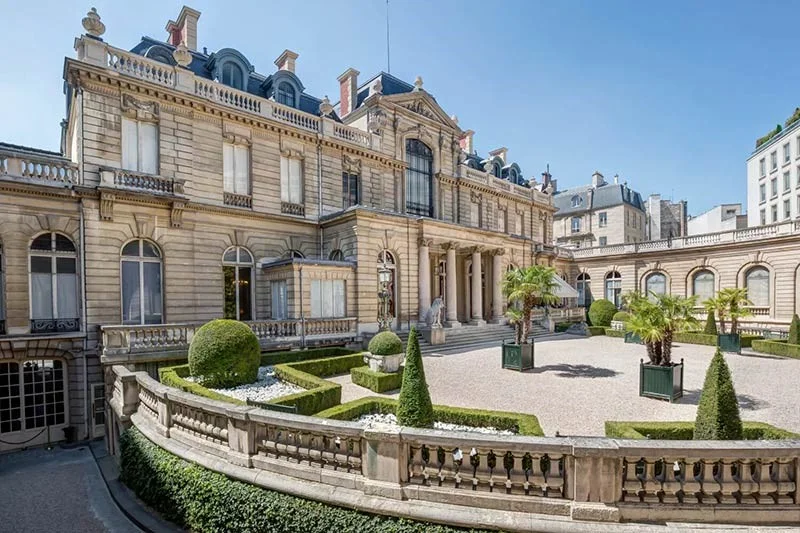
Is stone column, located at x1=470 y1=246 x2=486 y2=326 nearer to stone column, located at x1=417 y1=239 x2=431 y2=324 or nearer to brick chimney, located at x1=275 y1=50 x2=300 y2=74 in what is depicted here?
stone column, located at x1=417 y1=239 x2=431 y2=324

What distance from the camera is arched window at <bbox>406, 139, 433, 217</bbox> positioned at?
86.3 ft

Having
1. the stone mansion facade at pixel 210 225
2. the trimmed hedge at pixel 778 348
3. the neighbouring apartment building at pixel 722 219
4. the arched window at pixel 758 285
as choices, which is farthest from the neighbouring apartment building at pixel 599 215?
the trimmed hedge at pixel 778 348

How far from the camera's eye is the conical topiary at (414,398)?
713 cm

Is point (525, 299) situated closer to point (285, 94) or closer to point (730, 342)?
point (730, 342)

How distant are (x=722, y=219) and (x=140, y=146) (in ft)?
209

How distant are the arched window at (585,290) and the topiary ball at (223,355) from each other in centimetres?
3699

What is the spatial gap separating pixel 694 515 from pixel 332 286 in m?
15.9

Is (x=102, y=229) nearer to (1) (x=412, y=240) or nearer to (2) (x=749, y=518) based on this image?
(1) (x=412, y=240)

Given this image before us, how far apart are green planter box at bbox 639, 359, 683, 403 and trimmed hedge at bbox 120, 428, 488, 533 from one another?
378 inches

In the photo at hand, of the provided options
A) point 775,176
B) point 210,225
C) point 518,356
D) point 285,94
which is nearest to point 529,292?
point 518,356

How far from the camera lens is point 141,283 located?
1617 centimetres

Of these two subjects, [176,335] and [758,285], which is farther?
[758,285]

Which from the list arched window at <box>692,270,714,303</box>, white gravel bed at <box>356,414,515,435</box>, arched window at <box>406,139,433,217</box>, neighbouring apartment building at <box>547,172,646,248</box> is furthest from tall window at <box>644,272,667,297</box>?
white gravel bed at <box>356,414,515,435</box>

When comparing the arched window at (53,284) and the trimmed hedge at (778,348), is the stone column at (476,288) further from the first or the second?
the arched window at (53,284)
